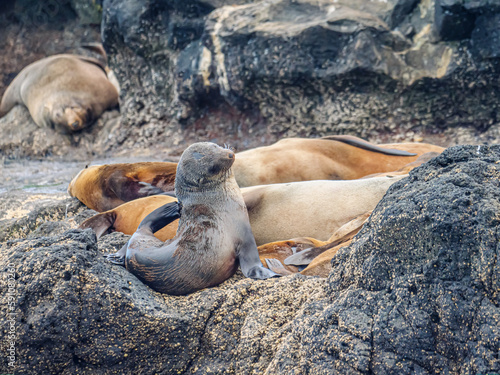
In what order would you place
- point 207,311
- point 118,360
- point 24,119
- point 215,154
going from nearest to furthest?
point 118,360 → point 207,311 → point 215,154 → point 24,119

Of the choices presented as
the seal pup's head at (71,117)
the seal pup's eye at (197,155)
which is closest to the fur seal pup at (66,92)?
the seal pup's head at (71,117)

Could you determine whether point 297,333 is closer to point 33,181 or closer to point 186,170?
point 186,170

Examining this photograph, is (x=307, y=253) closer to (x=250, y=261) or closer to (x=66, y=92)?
(x=250, y=261)

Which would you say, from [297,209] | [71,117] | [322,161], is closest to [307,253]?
[297,209]

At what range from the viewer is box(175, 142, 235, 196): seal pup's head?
3.21m

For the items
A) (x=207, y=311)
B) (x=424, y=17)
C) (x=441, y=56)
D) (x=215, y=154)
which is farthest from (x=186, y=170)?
(x=424, y=17)

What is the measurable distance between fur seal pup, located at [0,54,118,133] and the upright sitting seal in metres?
6.92

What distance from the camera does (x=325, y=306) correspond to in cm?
222

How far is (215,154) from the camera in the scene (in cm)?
322

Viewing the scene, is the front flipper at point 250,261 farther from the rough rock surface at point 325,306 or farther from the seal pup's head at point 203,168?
the seal pup's head at point 203,168

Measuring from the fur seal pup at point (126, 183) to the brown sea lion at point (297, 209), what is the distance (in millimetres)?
440

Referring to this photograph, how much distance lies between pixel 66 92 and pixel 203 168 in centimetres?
754

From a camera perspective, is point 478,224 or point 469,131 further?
point 469,131

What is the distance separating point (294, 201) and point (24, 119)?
788 cm
